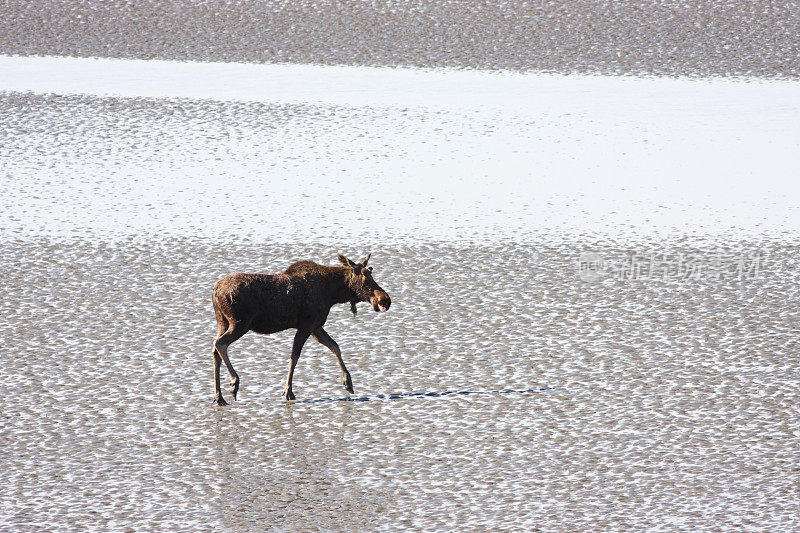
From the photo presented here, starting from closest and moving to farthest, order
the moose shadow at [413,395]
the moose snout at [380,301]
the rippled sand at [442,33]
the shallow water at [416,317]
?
the shallow water at [416,317] < the moose snout at [380,301] < the moose shadow at [413,395] < the rippled sand at [442,33]

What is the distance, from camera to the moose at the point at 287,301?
19.2ft

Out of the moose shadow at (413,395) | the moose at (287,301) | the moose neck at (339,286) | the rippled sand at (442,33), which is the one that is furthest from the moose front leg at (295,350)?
the rippled sand at (442,33)

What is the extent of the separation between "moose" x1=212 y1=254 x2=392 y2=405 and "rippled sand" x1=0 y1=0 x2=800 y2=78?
333 inches

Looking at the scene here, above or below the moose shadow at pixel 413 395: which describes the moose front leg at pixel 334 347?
above

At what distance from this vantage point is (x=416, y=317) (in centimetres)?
775

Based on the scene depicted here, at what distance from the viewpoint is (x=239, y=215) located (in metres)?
10.1

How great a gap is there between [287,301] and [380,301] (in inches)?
21.8

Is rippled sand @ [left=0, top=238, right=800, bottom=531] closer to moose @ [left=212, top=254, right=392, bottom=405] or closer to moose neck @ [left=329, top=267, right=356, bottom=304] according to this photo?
moose @ [left=212, top=254, right=392, bottom=405]

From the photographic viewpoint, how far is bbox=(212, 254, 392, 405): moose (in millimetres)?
5855

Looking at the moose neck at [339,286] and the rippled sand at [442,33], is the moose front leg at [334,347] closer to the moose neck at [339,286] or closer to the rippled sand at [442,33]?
the moose neck at [339,286]

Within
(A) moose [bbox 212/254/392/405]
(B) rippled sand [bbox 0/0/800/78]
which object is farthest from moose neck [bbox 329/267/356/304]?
(B) rippled sand [bbox 0/0/800/78]

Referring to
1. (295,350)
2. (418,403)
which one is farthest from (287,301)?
(418,403)

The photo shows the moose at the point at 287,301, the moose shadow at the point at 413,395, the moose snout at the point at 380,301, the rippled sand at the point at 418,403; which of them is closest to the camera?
the rippled sand at the point at 418,403

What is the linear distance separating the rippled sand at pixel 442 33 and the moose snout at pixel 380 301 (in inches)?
334
